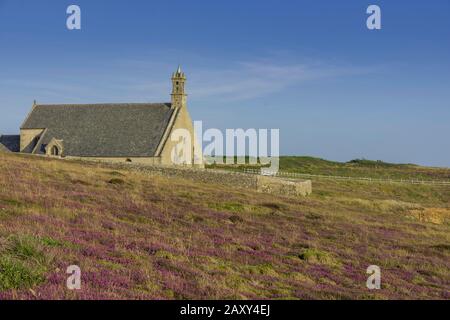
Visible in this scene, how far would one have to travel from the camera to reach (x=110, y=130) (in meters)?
72.9

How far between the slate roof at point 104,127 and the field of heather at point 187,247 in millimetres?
36929

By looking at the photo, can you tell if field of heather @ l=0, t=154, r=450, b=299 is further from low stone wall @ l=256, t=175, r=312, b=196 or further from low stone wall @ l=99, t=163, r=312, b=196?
low stone wall @ l=99, t=163, r=312, b=196

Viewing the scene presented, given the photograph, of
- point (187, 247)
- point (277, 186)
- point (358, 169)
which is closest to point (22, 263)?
point (187, 247)

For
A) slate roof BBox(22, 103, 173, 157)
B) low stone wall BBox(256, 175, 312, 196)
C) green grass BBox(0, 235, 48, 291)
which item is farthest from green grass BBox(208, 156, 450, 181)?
green grass BBox(0, 235, 48, 291)

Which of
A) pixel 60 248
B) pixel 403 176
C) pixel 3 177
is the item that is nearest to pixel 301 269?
pixel 60 248

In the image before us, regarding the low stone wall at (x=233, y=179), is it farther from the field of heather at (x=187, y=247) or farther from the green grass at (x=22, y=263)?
the green grass at (x=22, y=263)

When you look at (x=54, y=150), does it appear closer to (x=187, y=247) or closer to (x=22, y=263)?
(x=187, y=247)

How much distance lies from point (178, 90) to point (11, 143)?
30.5 metres

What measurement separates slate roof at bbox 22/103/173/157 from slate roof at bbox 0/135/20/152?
185 inches

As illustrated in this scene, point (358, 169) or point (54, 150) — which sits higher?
point (54, 150)

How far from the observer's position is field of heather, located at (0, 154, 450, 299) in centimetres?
1107

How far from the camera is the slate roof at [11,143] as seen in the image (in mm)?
79375
